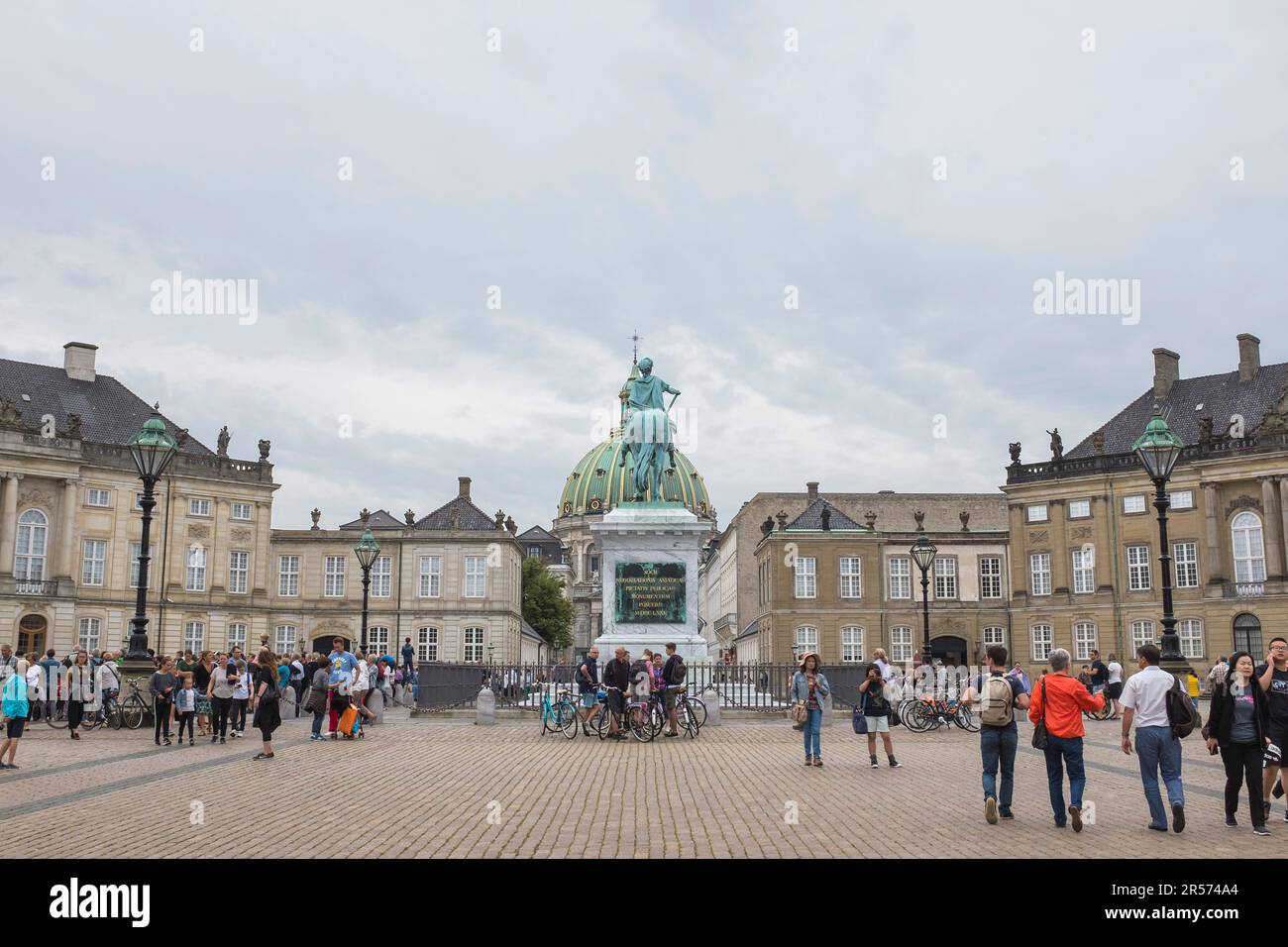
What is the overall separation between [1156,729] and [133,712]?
849 inches

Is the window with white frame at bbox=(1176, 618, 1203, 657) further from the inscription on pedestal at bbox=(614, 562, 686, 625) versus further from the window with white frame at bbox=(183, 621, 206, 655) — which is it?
the window with white frame at bbox=(183, 621, 206, 655)

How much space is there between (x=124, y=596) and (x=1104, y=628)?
5190 cm

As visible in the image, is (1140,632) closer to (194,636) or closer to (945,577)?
(945,577)

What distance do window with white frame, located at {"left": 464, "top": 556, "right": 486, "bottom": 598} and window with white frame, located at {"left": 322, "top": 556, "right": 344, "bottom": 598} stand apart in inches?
307

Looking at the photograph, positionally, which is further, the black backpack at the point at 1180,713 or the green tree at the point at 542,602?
the green tree at the point at 542,602

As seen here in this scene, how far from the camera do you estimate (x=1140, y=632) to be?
61000mm

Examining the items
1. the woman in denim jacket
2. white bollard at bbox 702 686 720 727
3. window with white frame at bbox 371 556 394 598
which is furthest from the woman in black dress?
window with white frame at bbox 371 556 394 598

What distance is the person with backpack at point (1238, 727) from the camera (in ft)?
39.4

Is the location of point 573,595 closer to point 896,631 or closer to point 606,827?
point 896,631

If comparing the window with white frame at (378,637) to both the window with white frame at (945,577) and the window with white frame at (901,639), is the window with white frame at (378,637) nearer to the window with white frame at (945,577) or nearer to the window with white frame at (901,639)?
the window with white frame at (901,639)

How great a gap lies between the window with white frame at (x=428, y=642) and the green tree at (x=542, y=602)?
28516mm

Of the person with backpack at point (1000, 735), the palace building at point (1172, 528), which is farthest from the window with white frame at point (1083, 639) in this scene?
the person with backpack at point (1000, 735)

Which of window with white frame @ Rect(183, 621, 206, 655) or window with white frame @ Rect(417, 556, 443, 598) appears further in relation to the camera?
window with white frame @ Rect(417, 556, 443, 598)

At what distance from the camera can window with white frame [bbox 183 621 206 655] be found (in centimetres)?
6594
